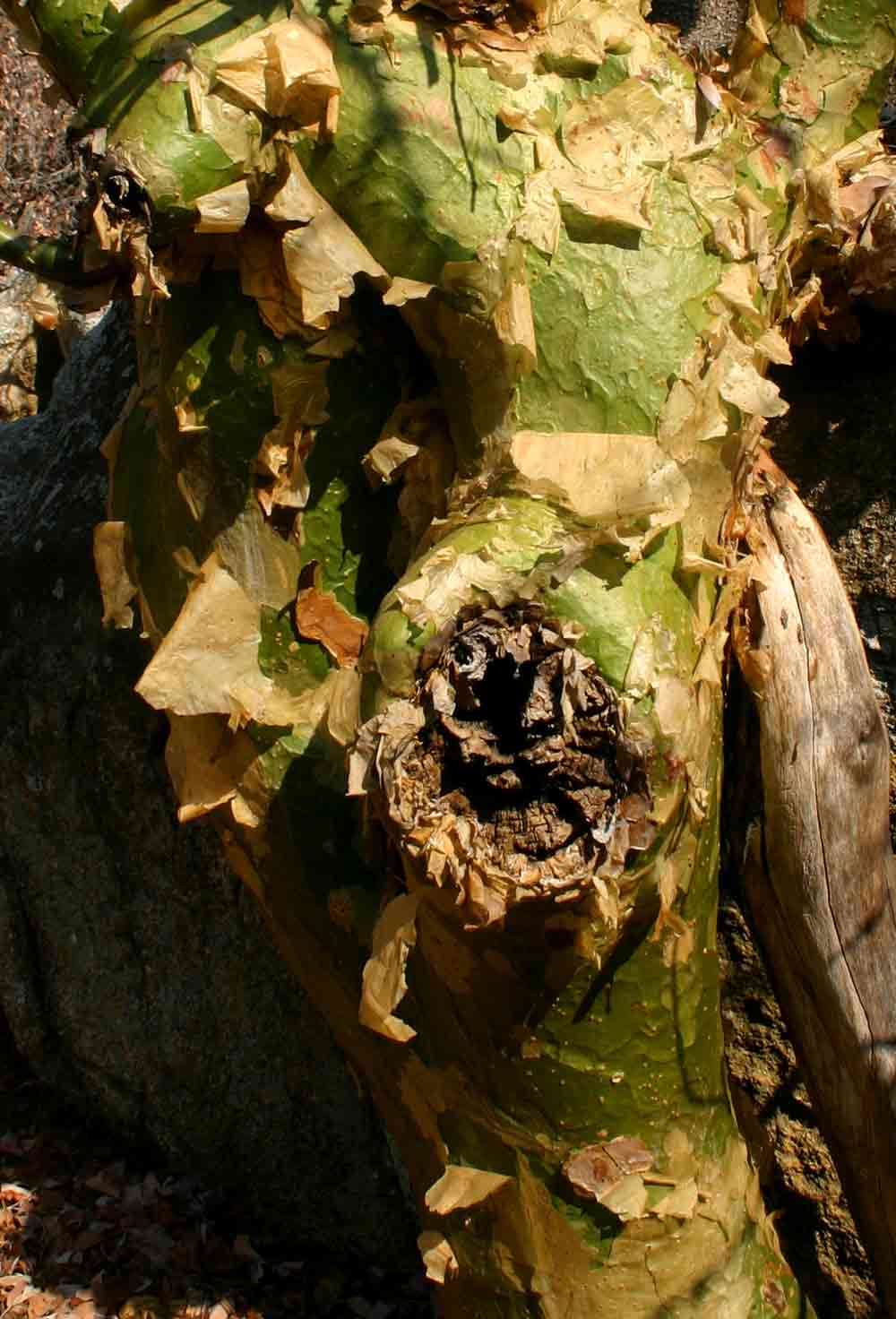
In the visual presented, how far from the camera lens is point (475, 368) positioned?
176 cm

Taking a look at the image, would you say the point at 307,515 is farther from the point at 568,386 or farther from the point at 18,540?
the point at 18,540

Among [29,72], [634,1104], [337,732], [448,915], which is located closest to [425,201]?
[337,732]

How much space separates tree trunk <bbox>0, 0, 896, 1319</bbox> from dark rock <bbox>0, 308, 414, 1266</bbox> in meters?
0.66

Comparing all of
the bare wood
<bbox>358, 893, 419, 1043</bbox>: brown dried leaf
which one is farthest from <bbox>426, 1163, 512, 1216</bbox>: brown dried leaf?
the bare wood

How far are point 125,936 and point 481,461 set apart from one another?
1.49 m

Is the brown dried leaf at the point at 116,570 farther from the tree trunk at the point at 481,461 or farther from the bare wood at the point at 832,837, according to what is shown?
the bare wood at the point at 832,837

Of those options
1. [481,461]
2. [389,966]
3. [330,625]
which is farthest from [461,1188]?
[481,461]

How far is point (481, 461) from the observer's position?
1758 millimetres

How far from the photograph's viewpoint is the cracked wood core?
56.6 inches

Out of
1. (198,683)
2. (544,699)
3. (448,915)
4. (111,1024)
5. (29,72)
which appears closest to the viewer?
(544,699)

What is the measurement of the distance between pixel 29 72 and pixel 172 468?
4462mm

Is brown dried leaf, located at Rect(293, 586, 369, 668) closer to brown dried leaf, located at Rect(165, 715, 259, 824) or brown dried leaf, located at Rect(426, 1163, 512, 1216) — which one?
brown dried leaf, located at Rect(165, 715, 259, 824)

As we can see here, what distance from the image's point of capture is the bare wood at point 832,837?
1.96 meters

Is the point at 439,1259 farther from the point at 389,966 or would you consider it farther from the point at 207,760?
the point at 207,760
